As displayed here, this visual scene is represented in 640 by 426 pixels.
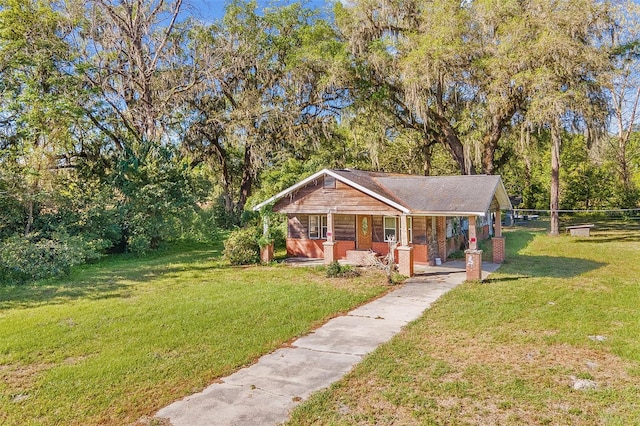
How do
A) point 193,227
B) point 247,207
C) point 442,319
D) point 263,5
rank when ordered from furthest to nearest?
point 263,5
point 247,207
point 193,227
point 442,319

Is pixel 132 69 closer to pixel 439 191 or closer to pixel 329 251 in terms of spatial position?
pixel 329 251

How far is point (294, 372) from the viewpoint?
20.1 feet

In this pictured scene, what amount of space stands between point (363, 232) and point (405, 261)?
11.1 feet

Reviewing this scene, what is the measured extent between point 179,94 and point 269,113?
4.81 metres

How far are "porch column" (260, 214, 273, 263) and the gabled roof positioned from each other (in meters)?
0.66

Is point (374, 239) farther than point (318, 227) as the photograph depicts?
No

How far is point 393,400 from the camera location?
5.21 m

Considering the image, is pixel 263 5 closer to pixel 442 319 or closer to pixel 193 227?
pixel 193 227

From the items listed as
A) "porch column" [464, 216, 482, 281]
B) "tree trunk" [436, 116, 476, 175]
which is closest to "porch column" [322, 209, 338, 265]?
"porch column" [464, 216, 482, 281]

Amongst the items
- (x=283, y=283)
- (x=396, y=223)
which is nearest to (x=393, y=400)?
(x=283, y=283)

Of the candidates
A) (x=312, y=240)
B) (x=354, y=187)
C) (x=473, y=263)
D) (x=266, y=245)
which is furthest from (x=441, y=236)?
(x=266, y=245)

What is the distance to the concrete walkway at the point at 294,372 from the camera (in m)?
4.92

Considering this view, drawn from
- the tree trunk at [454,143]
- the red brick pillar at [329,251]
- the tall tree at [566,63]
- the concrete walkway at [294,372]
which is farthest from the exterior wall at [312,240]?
the tree trunk at [454,143]

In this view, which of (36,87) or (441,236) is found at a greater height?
(36,87)
